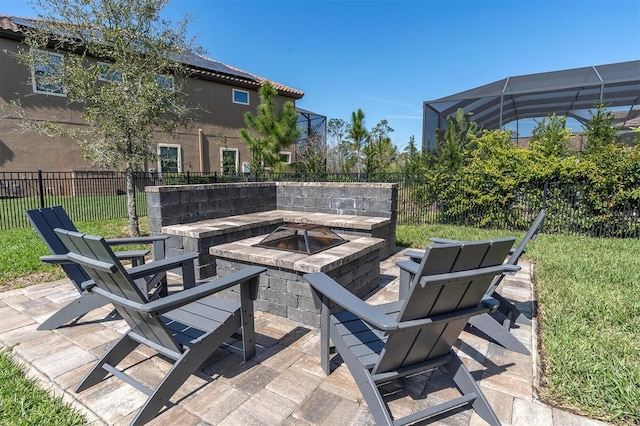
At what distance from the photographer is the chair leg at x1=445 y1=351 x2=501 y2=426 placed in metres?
1.76

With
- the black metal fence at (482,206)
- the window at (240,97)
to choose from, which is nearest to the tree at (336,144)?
the window at (240,97)

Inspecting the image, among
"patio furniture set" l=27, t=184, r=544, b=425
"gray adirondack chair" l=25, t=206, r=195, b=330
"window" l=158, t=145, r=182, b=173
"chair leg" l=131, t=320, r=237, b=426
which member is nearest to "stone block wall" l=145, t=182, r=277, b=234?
"patio furniture set" l=27, t=184, r=544, b=425

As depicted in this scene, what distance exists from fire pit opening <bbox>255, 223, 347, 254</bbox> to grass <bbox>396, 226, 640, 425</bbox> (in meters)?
2.17

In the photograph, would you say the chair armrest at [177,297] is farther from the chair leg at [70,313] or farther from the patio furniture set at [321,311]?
the chair leg at [70,313]

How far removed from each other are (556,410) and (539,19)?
11250mm

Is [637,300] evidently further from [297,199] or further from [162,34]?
[162,34]

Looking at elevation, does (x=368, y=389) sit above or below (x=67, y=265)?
below

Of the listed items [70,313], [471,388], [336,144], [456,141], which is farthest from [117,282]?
[336,144]

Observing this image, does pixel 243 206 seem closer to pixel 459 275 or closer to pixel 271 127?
pixel 459 275

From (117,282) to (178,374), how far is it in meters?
0.62

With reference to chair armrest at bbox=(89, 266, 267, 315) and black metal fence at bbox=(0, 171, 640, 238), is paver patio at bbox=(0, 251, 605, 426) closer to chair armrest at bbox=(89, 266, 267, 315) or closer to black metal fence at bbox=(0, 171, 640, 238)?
chair armrest at bbox=(89, 266, 267, 315)

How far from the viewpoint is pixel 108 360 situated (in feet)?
6.93

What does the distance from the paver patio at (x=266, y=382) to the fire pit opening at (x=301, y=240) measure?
2.85 ft

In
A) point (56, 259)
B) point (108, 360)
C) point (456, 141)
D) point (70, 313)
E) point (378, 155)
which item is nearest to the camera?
point (108, 360)
